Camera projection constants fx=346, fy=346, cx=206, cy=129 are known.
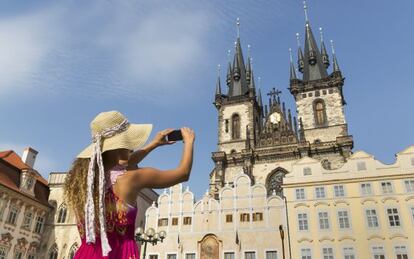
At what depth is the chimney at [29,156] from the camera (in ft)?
104

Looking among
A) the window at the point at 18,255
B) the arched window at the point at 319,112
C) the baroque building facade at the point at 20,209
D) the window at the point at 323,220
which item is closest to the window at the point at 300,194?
the window at the point at 323,220

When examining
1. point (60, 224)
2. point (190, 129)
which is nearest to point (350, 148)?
point (60, 224)

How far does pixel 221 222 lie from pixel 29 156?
1958cm

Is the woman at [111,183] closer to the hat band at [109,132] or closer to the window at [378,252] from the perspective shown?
the hat band at [109,132]

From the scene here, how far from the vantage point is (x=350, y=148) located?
34.6 metres

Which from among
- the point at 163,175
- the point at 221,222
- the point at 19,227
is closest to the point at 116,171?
the point at 163,175

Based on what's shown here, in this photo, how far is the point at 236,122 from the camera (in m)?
43.3

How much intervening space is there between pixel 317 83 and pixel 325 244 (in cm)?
2374

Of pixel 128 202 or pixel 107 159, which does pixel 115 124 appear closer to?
pixel 107 159

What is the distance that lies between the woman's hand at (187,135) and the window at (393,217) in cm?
2261

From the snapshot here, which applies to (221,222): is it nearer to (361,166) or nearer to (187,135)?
(361,166)

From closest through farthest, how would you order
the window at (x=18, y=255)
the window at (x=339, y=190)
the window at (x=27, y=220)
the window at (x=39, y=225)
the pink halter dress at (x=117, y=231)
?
the pink halter dress at (x=117, y=231), the window at (x=339, y=190), the window at (x=18, y=255), the window at (x=27, y=220), the window at (x=39, y=225)

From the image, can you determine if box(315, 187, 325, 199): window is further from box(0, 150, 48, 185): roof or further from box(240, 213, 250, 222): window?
box(0, 150, 48, 185): roof

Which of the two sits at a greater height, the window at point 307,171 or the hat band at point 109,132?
the window at point 307,171
